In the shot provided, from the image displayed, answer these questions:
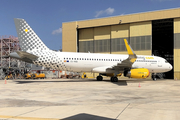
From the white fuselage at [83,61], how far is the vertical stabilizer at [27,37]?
109cm

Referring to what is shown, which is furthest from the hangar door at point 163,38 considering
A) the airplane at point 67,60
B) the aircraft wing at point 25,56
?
the aircraft wing at point 25,56

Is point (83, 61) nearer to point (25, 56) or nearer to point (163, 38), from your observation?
point (25, 56)

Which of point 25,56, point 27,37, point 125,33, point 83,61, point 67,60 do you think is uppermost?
point 125,33

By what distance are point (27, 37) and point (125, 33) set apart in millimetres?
21175

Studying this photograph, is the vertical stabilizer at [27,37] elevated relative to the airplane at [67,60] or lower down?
elevated

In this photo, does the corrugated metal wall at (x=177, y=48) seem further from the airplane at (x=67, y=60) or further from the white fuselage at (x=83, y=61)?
the airplane at (x=67, y=60)

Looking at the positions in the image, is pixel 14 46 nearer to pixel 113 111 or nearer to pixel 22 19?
pixel 22 19

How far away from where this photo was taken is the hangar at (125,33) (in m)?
32.2

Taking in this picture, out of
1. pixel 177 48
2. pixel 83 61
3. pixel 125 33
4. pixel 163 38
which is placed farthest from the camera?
pixel 163 38

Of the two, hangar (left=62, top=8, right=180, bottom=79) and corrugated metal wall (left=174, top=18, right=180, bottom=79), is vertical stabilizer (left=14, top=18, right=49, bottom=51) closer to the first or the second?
hangar (left=62, top=8, right=180, bottom=79)

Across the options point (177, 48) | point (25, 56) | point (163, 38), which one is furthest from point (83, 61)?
point (163, 38)

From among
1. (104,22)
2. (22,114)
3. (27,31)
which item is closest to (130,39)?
(104,22)

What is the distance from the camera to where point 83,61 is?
22734 mm

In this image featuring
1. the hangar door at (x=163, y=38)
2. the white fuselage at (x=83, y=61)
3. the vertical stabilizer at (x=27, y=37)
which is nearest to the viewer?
the vertical stabilizer at (x=27, y=37)
